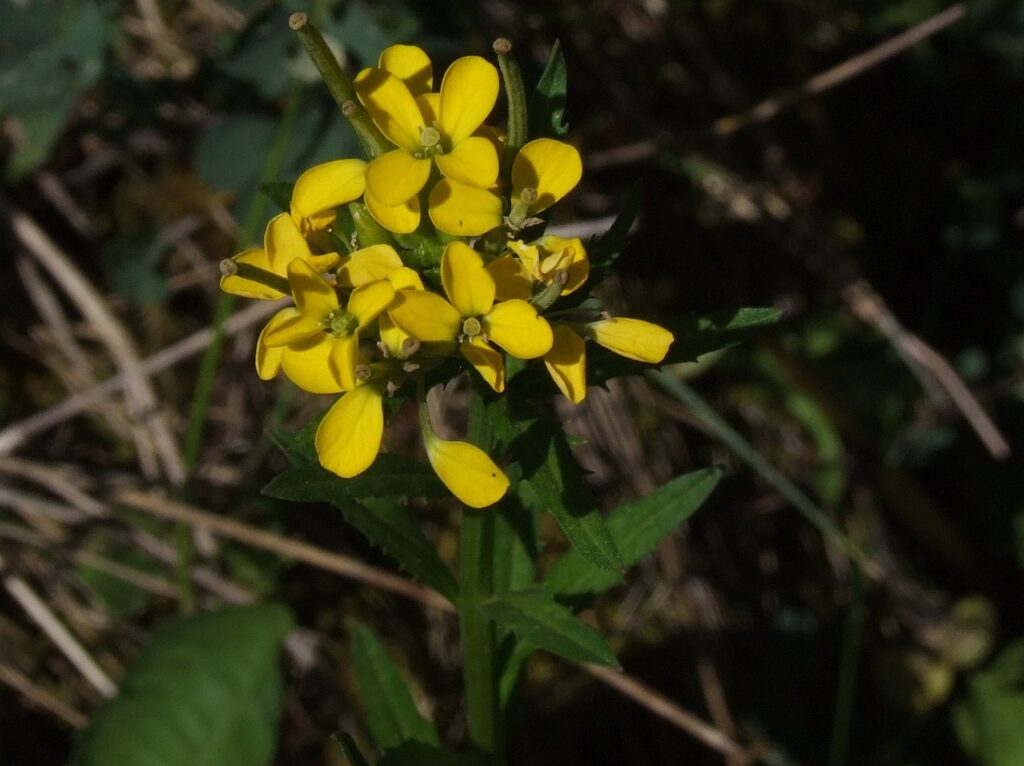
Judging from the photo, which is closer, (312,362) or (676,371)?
(312,362)

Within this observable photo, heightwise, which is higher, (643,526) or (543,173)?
(543,173)

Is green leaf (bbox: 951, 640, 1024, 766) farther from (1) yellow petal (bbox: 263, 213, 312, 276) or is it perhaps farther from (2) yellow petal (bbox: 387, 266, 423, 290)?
(1) yellow petal (bbox: 263, 213, 312, 276)

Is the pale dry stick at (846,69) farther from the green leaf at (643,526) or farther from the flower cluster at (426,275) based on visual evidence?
the flower cluster at (426,275)

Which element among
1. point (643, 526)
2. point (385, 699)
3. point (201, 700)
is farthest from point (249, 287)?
point (201, 700)

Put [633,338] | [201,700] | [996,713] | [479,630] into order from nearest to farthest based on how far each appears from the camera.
→ [633,338] < [479,630] < [201,700] < [996,713]

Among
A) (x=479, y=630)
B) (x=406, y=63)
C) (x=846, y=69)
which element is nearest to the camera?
(x=406, y=63)

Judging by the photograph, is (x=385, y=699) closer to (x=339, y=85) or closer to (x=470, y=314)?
(x=470, y=314)

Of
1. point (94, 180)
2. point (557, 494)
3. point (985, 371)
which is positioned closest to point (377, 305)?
point (557, 494)
